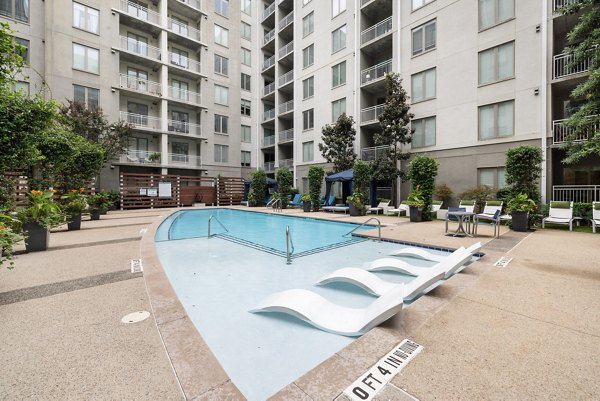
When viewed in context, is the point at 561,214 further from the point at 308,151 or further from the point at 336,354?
the point at 308,151

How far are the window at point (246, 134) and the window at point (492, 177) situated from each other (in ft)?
71.2

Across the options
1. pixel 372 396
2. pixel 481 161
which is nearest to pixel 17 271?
pixel 372 396

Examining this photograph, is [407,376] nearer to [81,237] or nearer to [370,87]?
[81,237]

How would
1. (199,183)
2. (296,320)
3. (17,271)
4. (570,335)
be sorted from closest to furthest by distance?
(570,335), (296,320), (17,271), (199,183)

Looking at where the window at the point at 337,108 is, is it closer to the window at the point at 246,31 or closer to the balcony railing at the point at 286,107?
the balcony railing at the point at 286,107

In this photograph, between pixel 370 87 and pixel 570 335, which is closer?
pixel 570 335

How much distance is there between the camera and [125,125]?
1888 centimetres

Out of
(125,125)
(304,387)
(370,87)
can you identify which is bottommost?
(304,387)

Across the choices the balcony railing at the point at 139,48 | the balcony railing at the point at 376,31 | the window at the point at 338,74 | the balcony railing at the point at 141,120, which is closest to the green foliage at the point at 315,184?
the window at the point at 338,74

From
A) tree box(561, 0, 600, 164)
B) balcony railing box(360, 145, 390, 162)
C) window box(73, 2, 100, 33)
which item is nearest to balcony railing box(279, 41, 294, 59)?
balcony railing box(360, 145, 390, 162)

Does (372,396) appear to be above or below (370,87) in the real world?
below

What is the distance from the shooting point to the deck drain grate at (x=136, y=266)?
447 cm

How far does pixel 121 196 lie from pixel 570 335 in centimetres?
2250

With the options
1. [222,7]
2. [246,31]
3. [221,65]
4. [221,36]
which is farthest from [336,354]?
[246,31]
